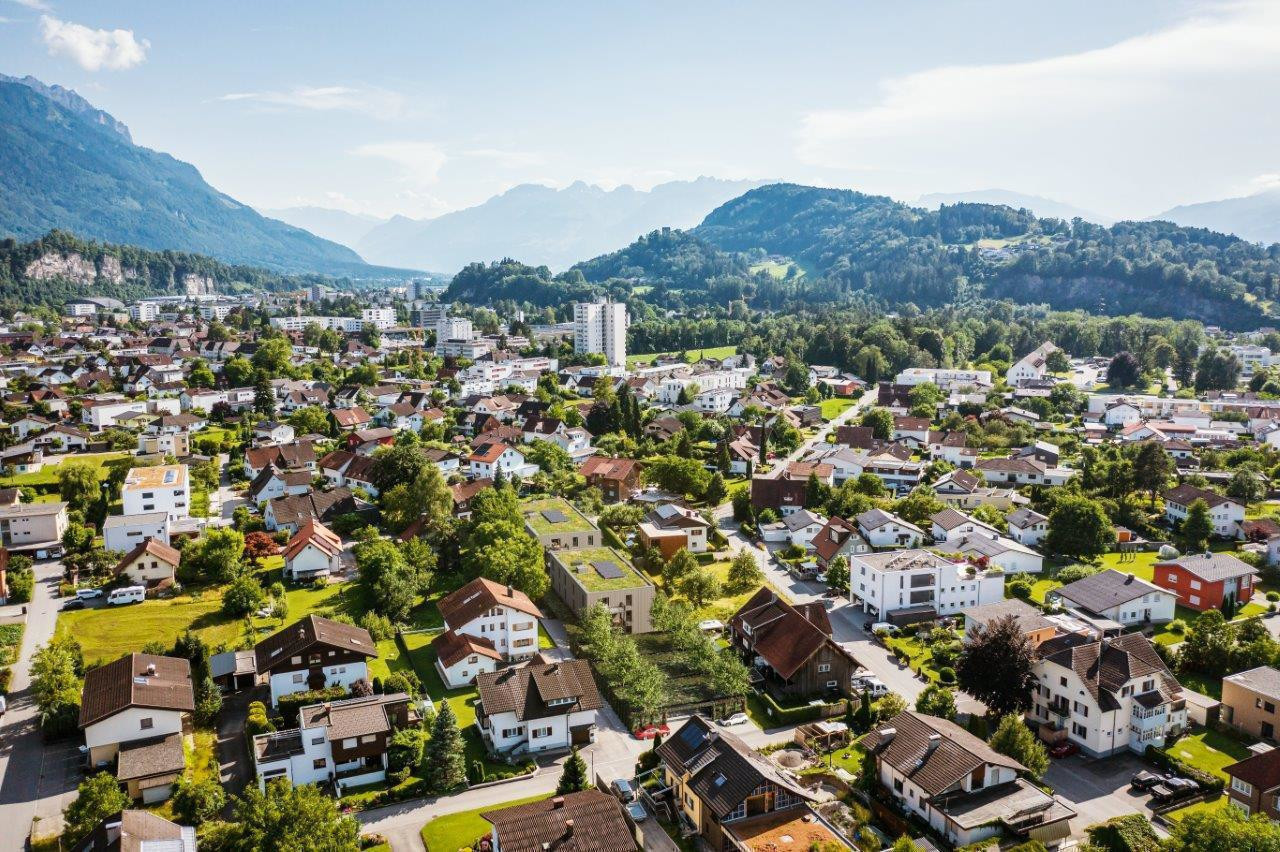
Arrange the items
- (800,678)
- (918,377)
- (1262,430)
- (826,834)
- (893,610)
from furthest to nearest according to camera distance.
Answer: (918,377)
(1262,430)
(893,610)
(800,678)
(826,834)

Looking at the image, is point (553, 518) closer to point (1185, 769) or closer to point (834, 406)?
point (1185, 769)

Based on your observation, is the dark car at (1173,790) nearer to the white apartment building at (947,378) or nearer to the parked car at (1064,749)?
the parked car at (1064,749)

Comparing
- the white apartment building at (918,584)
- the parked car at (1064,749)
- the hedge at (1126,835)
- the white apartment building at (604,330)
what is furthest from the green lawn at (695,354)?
Answer: the hedge at (1126,835)

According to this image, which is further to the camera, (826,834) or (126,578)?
(126,578)

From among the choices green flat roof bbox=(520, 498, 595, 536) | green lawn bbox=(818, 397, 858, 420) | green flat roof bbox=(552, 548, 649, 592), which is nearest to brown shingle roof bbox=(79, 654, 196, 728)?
green flat roof bbox=(552, 548, 649, 592)

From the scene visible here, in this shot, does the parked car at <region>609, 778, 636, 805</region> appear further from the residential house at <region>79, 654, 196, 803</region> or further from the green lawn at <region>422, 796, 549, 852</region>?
the residential house at <region>79, 654, 196, 803</region>

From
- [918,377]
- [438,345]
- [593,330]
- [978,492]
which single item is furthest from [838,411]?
[438,345]

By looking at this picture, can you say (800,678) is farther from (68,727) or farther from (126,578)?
(126,578)
